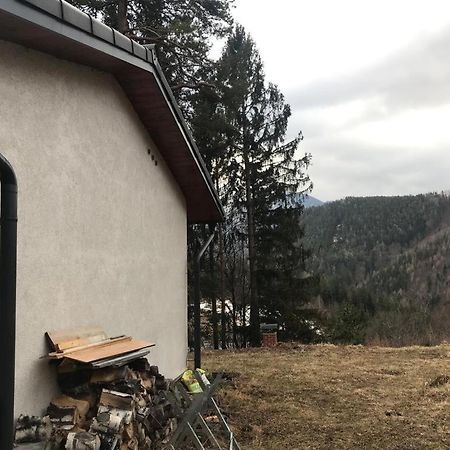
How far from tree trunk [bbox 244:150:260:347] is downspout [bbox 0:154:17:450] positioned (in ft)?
61.1

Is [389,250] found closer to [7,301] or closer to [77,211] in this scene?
Answer: [77,211]

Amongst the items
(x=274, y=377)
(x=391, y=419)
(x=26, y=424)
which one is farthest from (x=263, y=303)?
(x=26, y=424)

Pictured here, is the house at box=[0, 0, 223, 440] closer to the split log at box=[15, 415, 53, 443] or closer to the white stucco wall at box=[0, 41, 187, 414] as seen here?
the white stucco wall at box=[0, 41, 187, 414]

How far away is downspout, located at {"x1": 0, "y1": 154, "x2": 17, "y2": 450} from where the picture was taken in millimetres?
3010

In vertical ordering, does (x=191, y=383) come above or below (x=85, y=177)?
below

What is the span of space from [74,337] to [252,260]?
17699mm

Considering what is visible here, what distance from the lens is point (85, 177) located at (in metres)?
5.01

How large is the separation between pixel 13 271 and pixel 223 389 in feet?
22.7

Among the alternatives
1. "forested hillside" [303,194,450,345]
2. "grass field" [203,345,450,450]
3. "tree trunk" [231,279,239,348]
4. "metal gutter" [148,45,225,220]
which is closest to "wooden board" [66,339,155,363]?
"grass field" [203,345,450,450]

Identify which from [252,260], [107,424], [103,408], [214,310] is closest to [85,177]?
[103,408]

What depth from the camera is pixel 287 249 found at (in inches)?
891

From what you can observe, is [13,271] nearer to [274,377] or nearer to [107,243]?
[107,243]

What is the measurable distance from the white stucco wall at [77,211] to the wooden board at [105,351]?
0.27 meters

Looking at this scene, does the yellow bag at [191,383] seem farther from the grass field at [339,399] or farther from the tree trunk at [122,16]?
the tree trunk at [122,16]
